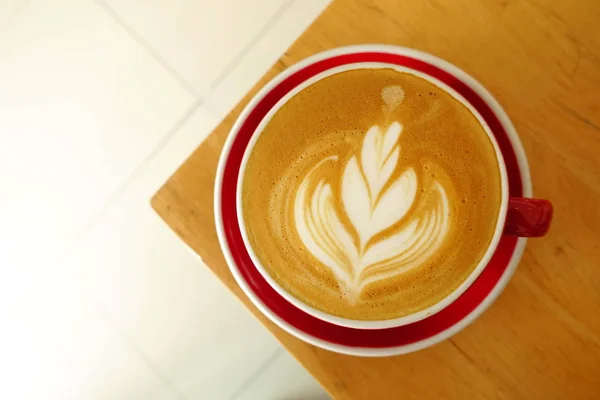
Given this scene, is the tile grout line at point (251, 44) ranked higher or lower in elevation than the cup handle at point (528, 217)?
higher

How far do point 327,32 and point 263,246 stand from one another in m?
0.25

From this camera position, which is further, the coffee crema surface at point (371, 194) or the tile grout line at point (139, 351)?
the tile grout line at point (139, 351)

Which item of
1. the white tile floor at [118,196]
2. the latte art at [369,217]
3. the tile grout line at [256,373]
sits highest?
the white tile floor at [118,196]

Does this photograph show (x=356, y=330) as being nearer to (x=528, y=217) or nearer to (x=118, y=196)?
(x=528, y=217)

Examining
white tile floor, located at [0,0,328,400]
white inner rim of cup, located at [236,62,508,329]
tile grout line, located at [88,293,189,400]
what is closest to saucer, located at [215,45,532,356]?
white inner rim of cup, located at [236,62,508,329]

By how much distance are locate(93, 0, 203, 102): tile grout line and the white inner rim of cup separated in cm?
64

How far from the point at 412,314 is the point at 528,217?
0.44 ft

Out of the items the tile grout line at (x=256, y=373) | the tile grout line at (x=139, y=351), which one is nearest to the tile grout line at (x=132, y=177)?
the tile grout line at (x=139, y=351)

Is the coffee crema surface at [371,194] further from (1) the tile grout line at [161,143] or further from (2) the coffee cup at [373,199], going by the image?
(1) the tile grout line at [161,143]

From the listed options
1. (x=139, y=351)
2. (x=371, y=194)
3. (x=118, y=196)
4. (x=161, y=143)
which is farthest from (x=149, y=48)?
(x=371, y=194)

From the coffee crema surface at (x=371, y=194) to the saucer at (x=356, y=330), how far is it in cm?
4

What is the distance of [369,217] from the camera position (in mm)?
468

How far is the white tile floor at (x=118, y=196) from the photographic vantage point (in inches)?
41.6

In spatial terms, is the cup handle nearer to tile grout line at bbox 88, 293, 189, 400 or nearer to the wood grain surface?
the wood grain surface
